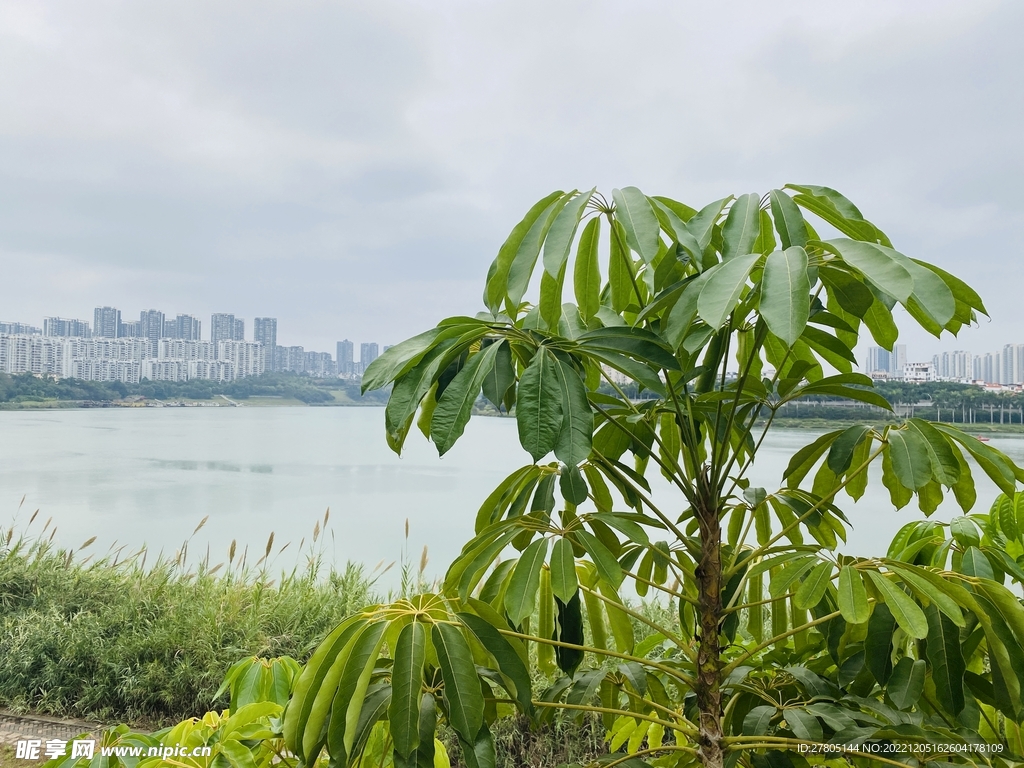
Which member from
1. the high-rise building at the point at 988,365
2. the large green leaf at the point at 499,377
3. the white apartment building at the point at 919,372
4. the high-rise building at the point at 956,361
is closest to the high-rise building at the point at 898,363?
the white apartment building at the point at 919,372

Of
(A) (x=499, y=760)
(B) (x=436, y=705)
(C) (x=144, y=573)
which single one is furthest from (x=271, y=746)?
(C) (x=144, y=573)

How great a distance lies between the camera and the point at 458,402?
62 cm

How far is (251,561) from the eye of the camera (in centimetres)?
299

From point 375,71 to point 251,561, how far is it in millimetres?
2461

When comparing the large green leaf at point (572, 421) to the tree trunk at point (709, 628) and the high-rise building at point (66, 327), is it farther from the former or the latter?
the high-rise building at point (66, 327)

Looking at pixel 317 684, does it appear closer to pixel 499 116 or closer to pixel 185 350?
pixel 499 116

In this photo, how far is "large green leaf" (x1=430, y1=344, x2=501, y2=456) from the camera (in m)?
0.60

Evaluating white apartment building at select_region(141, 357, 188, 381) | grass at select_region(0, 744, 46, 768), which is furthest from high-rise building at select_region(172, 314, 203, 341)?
grass at select_region(0, 744, 46, 768)

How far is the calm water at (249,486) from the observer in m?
2.96

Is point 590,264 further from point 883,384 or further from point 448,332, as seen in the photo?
point 883,384

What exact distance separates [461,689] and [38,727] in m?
2.51

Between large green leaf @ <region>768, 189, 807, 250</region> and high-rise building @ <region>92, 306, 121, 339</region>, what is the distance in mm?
6130

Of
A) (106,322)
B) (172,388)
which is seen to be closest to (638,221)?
(172,388)

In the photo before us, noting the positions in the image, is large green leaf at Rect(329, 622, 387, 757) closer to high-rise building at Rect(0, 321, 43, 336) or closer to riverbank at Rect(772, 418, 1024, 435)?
riverbank at Rect(772, 418, 1024, 435)
